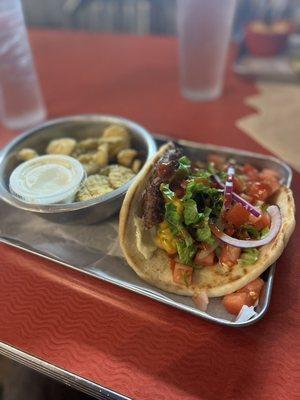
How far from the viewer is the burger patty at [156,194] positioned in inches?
47.2

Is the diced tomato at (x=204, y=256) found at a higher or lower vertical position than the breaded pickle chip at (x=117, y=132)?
lower

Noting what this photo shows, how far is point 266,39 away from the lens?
2.43 meters

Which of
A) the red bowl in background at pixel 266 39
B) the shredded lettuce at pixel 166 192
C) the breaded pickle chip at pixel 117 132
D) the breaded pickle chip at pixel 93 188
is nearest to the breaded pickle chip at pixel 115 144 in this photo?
the breaded pickle chip at pixel 117 132

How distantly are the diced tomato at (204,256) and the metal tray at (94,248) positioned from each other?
0.37 ft

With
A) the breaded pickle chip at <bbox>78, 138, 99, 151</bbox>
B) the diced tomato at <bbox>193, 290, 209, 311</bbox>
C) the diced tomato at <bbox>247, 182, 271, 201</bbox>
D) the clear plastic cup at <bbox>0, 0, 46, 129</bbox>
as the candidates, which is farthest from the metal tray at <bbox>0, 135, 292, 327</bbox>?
the clear plastic cup at <bbox>0, 0, 46, 129</bbox>

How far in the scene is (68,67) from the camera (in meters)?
2.61

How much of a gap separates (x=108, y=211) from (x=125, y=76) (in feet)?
4.54

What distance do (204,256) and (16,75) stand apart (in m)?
1.34

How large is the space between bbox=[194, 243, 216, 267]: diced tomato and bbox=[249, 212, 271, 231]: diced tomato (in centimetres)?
16

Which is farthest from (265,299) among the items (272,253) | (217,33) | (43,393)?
(217,33)

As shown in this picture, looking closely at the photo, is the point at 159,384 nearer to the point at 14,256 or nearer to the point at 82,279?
the point at 82,279

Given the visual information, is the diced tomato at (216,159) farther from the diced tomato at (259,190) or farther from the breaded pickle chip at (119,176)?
the breaded pickle chip at (119,176)

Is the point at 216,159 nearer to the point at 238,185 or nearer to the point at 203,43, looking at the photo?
the point at 238,185

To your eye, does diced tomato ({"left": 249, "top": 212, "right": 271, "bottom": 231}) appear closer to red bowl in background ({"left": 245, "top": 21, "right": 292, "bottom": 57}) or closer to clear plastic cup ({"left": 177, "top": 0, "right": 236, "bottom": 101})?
clear plastic cup ({"left": 177, "top": 0, "right": 236, "bottom": 101})
